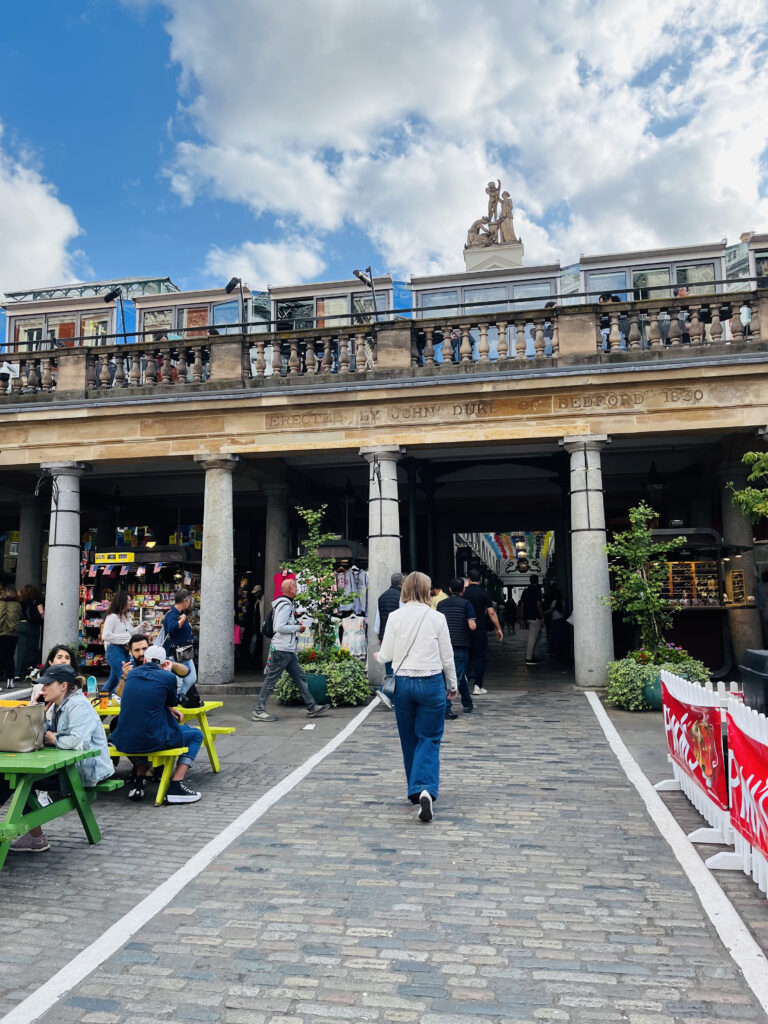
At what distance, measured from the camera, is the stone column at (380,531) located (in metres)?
11.9

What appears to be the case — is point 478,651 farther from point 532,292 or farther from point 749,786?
point 532,292

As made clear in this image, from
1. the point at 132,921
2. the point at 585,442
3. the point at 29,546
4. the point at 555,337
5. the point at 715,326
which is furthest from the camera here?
the point at 29,546

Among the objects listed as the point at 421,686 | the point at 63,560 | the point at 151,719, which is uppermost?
the point at 63,560

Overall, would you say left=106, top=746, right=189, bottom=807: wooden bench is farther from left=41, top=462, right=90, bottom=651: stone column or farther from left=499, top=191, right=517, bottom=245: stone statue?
left=499, top=191, right=517, bottom=245: stone statue

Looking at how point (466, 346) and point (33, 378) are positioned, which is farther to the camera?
point (33, 378)

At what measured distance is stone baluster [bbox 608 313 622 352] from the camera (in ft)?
38.1

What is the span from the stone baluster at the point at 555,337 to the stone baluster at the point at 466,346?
1.31 meters

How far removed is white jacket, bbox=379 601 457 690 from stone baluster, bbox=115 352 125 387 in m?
9.15

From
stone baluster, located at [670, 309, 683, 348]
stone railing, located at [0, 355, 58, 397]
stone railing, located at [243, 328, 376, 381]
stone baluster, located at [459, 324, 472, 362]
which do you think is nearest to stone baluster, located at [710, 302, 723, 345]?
stone baluster, located at [670, 309, 683, 348]

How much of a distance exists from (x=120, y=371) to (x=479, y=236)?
32.8ft

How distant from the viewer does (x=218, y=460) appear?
1263cm

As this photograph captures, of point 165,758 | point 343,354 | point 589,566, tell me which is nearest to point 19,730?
point 165,758

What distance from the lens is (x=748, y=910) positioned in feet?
13.1

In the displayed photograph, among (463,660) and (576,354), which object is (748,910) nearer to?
(463,660)
